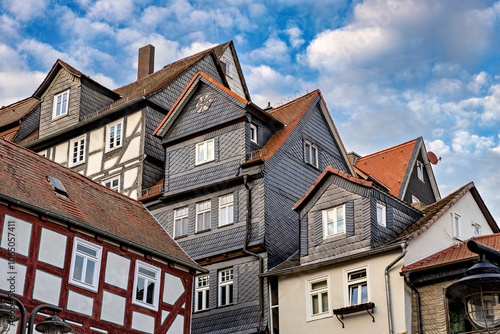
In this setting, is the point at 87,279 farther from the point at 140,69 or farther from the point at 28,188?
the point at 140,69

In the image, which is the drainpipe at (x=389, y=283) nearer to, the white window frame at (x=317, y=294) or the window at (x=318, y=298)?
the white window frame at (x=317, y=294)

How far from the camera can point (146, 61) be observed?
1809 inches

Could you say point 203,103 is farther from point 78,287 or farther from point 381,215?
point 78,287

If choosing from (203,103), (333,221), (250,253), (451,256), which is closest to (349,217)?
(333,221)

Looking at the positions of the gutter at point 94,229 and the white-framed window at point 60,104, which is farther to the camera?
the white-framed window at point 60,104

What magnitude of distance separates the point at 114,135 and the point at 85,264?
15.5 m

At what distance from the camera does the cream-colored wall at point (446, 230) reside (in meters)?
26.9

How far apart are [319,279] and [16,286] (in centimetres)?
1129

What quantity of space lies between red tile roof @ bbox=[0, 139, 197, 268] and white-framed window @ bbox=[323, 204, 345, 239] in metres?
5.33

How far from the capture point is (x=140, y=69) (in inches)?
1812

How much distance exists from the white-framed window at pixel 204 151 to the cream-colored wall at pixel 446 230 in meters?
10.4

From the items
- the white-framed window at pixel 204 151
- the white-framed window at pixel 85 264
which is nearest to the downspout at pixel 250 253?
the white-framed window at pixel 204 151

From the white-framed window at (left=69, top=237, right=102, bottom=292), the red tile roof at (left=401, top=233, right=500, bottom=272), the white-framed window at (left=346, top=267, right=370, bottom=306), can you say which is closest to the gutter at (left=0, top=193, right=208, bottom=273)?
the white-framed window at (left=69, top=237, right=102, bottom=292)

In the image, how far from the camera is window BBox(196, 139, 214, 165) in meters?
33.8
